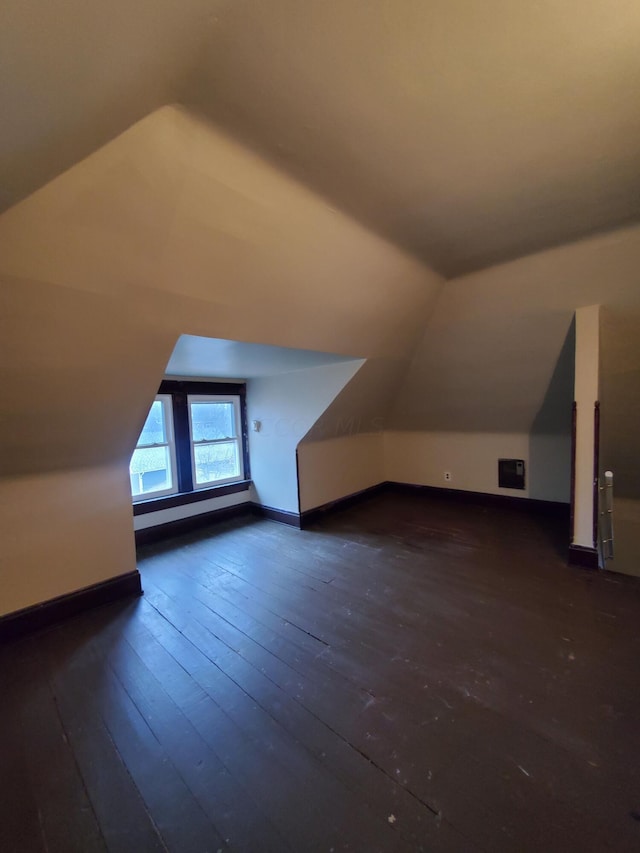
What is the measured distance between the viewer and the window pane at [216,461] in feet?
A: 12.6

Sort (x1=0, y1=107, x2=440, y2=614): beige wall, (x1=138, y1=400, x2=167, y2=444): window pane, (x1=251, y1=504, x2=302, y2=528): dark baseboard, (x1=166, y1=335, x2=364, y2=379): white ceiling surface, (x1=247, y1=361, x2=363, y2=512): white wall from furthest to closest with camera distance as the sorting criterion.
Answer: (x1=251, y1=504, x2=302, y2=528): dark baseboard
(x1=138, y1=400, x2=167, y2=444): window pane
(x1=247, y1=361, x2=363, y2=512): white wall
(x1=166, y1=335, x2=364, y2=379): white ceiling surface
(x1=0, y1=107, x2=440, y2=614): beige wall

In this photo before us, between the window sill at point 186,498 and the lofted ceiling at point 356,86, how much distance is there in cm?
282

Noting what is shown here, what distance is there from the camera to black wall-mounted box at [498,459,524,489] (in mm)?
3918

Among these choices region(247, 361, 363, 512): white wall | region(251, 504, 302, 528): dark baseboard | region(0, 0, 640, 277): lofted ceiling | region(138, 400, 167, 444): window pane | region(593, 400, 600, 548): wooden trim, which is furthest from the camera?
region(251, 504, 302, 528): dark baseboard

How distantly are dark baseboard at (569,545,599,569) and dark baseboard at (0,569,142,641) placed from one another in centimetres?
323

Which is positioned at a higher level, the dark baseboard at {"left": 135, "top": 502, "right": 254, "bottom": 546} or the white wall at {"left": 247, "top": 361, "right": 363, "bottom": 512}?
the white wall at {"left": 247, "top": 361, "right": 363, "bottom": 512}

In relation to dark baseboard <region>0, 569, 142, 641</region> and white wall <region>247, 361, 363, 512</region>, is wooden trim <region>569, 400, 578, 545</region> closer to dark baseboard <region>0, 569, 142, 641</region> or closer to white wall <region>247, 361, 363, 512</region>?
white wall <region>247, 361, 363, 512</region>

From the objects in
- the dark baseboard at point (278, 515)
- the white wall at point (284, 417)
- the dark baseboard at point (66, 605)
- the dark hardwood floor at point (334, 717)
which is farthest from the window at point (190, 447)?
the dark hardwood floor at point (334, 717)

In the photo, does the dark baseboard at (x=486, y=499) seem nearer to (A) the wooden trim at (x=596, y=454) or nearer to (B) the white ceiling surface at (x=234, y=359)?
(A) the wooden trim at (x=596, y=454)

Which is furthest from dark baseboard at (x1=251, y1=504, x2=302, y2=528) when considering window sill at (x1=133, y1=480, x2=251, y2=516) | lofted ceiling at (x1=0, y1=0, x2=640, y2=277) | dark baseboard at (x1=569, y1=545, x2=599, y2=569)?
lofted ceiling at (x1=0, y1=0, x2=640, y2=277)

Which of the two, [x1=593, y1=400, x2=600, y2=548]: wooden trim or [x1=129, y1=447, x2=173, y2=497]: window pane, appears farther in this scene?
[x1=129, y1=447, x2=173, y2=497]: window pane

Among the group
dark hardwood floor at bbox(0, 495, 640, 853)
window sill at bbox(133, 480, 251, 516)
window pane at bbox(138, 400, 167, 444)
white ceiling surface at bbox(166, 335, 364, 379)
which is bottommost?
dark hardwood floor at bbox(0, 495, 640, 853)

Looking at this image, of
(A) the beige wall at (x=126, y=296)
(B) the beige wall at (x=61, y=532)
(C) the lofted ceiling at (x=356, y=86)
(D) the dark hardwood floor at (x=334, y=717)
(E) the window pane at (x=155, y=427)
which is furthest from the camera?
(E) the window pane at (x=155, y=427)

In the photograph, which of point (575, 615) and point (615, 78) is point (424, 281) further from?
point (575, 615)
